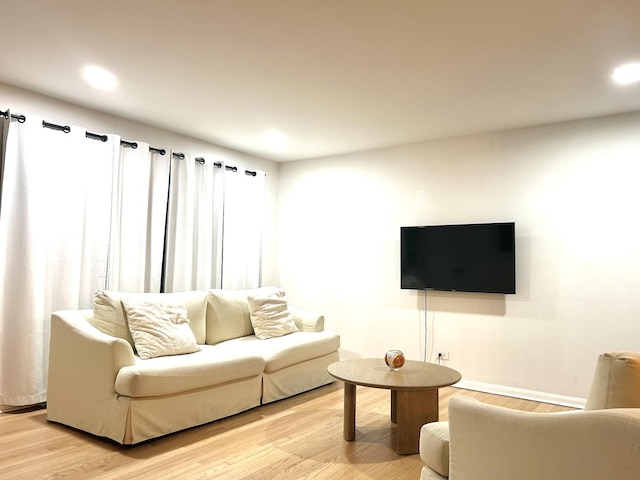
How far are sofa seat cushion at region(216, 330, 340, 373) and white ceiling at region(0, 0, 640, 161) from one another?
2037 millimetres

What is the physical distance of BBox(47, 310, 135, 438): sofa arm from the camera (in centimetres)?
299

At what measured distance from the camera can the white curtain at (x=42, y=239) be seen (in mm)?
3477

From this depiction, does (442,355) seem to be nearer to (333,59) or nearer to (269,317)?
(269,317)

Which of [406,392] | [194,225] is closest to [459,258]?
[406,392]

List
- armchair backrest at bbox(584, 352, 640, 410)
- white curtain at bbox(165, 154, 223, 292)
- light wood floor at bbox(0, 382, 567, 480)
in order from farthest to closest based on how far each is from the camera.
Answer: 1. white curtain at bbox(165, 154, 223, 292)
2. light wood floor at bbox(0, 382, 567, 480)
3. armchair backrest at bbox(584, 352, 640, 410)

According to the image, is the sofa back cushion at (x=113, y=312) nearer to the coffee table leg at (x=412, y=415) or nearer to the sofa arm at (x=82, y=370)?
the sofa arm at (x=82, y=370)

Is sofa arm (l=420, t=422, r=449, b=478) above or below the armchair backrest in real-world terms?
below

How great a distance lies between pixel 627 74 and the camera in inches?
126

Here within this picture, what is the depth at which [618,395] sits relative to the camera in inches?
55.5

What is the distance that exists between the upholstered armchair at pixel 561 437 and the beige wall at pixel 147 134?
145 inches

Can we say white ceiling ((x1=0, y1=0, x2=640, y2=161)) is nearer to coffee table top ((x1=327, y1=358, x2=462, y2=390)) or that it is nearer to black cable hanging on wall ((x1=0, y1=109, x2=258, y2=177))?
black cable hanging on wall ((x1=0, y1=109, x2=258, y2=177))

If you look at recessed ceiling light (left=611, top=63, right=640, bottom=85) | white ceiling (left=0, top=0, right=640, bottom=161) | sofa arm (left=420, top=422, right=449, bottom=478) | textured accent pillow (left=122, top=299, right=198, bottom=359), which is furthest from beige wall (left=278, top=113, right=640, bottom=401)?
sofa arm (left=420, top=422, right=449, bottom=478)

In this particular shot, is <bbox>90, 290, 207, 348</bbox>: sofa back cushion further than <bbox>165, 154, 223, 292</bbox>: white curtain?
No

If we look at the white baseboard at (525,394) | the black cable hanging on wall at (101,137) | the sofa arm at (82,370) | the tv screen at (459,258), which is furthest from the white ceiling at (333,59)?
the white baseboard at (525,394)
